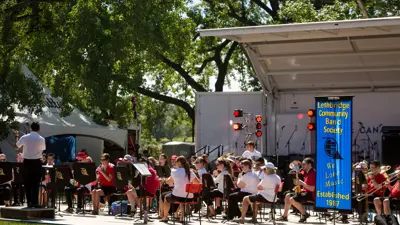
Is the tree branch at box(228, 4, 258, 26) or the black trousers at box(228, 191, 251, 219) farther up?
the tree branch at box(228, 4, 258, 26)

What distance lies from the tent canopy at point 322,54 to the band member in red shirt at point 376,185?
5451mm

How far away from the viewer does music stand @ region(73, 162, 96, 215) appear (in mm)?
18375

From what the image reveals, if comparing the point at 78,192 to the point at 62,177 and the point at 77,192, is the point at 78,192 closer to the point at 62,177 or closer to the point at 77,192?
the point at 77,192

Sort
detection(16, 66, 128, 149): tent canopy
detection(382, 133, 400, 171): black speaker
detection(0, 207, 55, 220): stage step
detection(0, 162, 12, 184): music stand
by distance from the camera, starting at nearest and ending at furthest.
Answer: detection(0, 207, 55, 220): stage step
detection(0, 162, 12, 184): music stand
detection(382, 133, 400, 171): black speaker
detection(16, 66, 128, 149): tent canopy

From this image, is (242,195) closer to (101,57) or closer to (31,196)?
(31,196)

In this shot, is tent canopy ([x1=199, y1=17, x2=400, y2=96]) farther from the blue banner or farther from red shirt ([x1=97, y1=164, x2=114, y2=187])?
the blue banner

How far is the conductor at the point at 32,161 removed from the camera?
16.3 m

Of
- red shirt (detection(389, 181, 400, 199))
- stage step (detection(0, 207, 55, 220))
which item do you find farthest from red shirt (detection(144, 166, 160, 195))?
red shirt (detection(389, 181, 400, 199))

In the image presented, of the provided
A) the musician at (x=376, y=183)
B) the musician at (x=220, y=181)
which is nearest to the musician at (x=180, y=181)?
the musician at (x=220, y=181)

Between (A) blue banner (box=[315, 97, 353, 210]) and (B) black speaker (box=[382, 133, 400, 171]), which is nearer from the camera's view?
(A) blue banner (box=[315, 97, 353, 210])

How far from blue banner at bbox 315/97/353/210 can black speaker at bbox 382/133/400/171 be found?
872 centimetres

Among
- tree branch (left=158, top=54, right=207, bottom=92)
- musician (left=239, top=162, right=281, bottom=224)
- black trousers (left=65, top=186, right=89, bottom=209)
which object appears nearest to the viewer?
musician (left=239, top=162, right=281, bottom=224)

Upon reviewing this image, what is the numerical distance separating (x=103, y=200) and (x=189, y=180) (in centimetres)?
492

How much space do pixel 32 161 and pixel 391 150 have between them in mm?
11589
